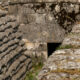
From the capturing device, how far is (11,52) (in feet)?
15.7

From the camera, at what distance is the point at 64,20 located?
17.4ft

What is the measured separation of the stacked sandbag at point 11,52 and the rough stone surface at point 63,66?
1880 mm

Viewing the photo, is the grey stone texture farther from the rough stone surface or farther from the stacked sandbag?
the rough stone surface

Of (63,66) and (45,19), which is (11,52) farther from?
(63,66)

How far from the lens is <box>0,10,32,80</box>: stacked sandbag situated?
4305 millimetres

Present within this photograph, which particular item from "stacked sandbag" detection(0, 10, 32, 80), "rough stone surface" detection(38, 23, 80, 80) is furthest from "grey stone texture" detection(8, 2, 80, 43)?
"rough stone surface" detection(38, 23, 80, 80)

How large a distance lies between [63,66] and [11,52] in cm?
283

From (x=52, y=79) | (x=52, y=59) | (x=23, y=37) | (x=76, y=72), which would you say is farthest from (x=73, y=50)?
(x=23, y=37)

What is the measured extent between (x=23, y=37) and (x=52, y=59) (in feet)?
11.0

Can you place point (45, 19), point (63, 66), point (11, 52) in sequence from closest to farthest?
point (63, 66) → point (11, 52) → point (45, 19)

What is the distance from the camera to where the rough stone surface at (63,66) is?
1862 millimetres

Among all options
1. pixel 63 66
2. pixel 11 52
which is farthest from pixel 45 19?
pixel 63 66

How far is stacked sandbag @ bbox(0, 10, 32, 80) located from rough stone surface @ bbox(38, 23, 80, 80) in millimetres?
1880

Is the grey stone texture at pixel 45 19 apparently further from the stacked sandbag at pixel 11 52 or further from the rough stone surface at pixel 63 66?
the rough stone surface at pixel 63 66
